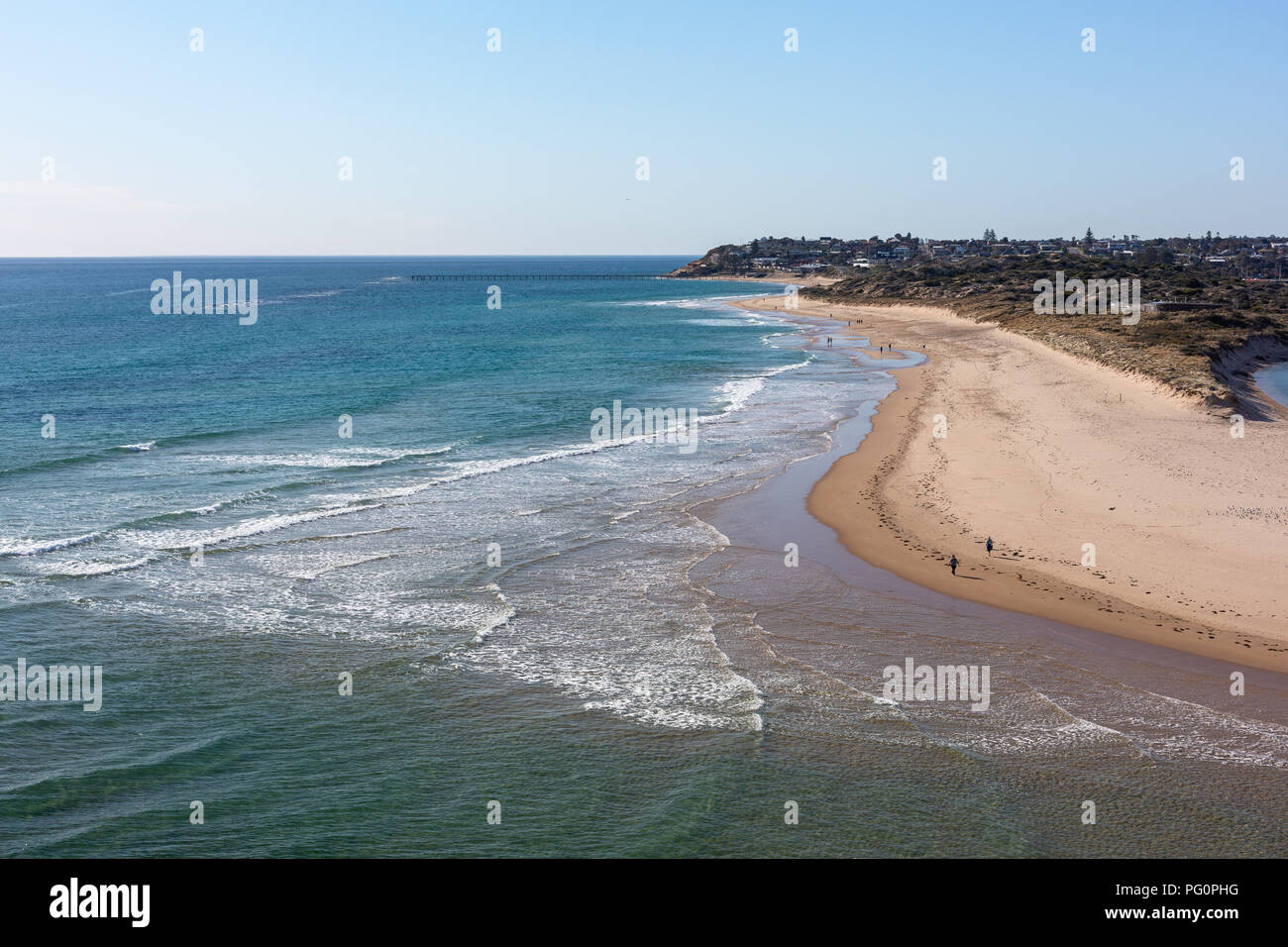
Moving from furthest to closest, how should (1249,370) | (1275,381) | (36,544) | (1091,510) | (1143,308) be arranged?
1. (1143,308)
2. (1249,370)
3. (1275,381)
4. (1091,510)
5. (36,544)

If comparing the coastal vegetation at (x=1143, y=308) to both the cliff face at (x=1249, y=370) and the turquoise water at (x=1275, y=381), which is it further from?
the turquoise water at (x=1275, y=381)

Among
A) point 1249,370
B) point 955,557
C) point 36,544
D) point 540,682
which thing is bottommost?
point 540,682

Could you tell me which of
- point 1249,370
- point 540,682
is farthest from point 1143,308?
point 540,682

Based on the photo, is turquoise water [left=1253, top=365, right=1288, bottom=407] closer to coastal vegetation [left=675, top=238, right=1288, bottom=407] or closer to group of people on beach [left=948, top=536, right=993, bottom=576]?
coastal vegetation [left=675, top=238, right=1288, bottom=407]

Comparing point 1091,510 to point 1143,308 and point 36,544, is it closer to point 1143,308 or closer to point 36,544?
point 36,544

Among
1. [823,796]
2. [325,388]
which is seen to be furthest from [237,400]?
[823,796]

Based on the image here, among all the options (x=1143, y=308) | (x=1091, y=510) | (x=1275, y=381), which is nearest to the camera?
(x=1091, y=510)

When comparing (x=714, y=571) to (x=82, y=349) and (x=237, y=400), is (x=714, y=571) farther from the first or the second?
(x=82, y=349)
